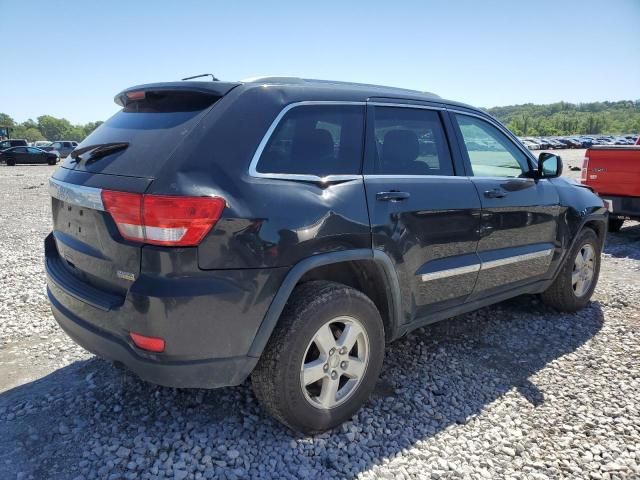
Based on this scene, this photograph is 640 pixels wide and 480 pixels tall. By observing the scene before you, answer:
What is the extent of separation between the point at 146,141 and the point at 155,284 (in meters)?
0.77

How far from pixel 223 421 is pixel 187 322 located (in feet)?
3.04

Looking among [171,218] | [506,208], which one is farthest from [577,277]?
[171,218]

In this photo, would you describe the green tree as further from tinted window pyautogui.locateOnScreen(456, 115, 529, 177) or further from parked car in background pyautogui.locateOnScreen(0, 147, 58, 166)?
tinted window pyautogui.locateOnScreen(456, 115, 529, 177)

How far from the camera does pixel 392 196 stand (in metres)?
2.89

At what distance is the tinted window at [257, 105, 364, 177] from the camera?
2553 mm

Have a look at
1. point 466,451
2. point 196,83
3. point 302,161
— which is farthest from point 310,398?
point 196,83

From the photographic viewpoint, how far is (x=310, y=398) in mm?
2658

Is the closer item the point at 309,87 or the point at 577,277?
the point at 309,87

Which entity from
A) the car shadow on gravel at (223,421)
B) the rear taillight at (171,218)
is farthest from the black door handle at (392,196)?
the car shadow on gravel at (223,421)

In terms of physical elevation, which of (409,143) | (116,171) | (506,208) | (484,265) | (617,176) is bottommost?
(484,265)

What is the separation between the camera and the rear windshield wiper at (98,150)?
2.62 meters

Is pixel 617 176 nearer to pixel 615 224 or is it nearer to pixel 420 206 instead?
pixel 615 224

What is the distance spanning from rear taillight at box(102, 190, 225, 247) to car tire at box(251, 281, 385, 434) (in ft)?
2.12

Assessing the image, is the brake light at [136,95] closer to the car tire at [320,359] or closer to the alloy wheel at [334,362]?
the car tire at [320,359]
